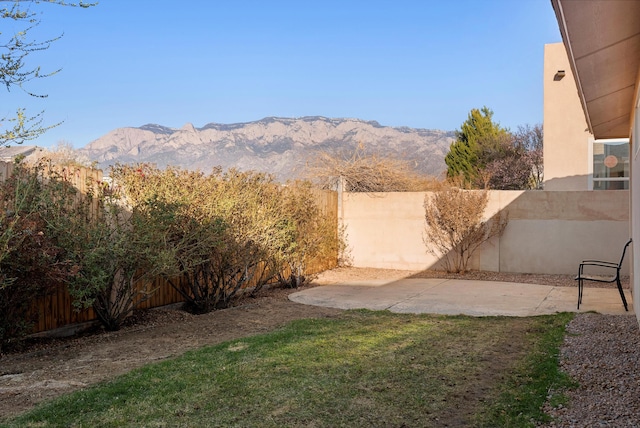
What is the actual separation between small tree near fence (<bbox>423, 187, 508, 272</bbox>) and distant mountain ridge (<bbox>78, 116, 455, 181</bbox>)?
34.4m

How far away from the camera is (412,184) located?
1730 centimetres

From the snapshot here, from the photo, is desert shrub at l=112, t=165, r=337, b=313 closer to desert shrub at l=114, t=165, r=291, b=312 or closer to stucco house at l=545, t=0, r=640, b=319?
desert shrub at l=114, t=165, r=291, b=312

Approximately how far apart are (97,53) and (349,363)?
27.5 m

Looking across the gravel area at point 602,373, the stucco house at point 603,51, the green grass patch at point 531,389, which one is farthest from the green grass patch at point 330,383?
the stucco house at point 603,51

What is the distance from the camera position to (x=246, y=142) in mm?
52531

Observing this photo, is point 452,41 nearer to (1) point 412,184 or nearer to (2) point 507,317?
(1) point 412,184

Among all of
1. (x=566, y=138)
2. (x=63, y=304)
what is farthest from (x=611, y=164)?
(x=63, y=304)

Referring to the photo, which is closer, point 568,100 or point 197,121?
point 568,100

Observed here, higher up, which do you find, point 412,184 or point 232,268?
point 412,184

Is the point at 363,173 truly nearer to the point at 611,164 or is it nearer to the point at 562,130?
the point at 562,130

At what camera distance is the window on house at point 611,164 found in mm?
14719

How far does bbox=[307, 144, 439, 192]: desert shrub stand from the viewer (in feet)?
54.2

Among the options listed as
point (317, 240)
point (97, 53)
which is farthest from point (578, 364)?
point (97, 53)

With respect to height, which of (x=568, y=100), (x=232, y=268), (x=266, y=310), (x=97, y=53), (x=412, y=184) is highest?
(x=97, y=53)
